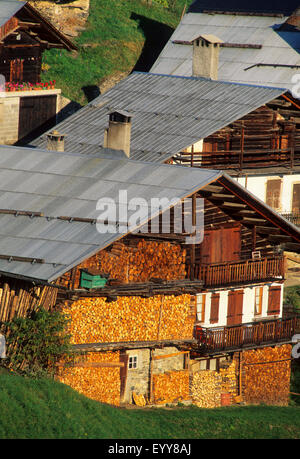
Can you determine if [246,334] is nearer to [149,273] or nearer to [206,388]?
[206,388]

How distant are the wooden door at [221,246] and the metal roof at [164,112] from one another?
5381mm

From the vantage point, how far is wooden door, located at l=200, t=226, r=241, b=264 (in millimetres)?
40781

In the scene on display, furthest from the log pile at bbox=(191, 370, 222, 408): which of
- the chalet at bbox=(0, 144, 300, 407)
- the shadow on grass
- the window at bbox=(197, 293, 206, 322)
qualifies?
the shadow on grass

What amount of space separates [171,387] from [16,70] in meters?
24.3

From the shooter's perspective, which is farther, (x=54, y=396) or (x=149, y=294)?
(x=149, y=294)

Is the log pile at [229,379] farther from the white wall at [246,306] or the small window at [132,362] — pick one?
the small window at [132,362]

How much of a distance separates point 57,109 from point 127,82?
31.6ft

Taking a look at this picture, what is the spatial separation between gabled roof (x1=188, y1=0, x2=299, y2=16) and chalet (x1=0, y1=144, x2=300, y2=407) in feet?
93.5

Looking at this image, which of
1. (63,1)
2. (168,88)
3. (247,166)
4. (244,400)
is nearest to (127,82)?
(168,88)

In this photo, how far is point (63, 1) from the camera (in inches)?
2837

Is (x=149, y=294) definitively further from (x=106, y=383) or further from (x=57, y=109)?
(x=57, y=109)

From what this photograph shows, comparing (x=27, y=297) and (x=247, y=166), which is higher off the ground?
(x=247, y=166)

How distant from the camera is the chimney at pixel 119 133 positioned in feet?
134

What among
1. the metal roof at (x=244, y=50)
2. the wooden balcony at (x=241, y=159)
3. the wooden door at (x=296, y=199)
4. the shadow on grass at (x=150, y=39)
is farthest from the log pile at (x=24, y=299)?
the shadow on grass at (x=150, y=39)
